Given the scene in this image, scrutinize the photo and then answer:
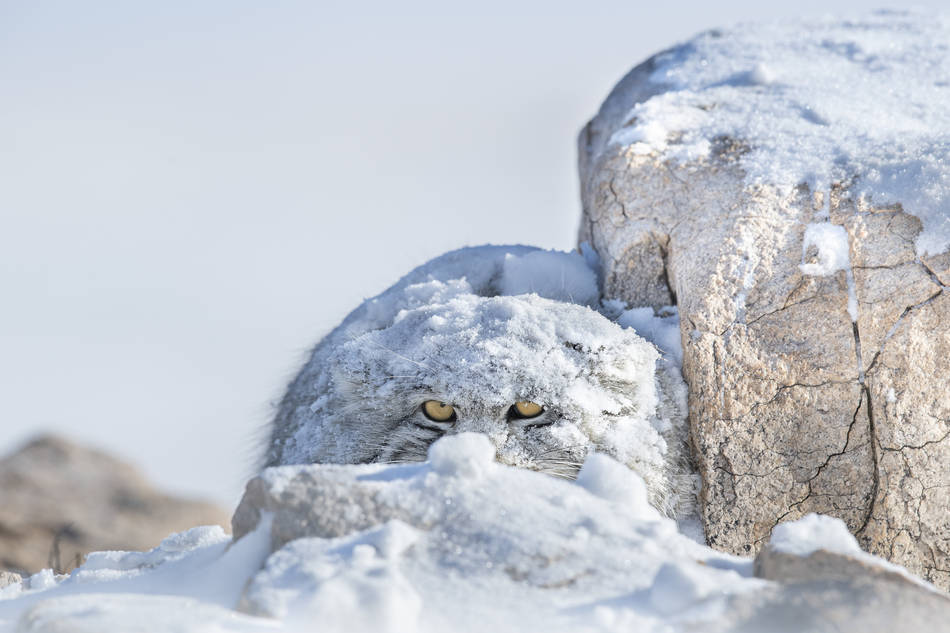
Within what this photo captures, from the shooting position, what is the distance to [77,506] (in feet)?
28.5

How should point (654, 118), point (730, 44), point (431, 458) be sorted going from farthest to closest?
point (730, 44), point (654, 118), point (431, 458)

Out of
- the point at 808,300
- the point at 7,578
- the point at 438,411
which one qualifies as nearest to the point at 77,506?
the point at 7,578

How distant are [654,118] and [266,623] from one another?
254cm

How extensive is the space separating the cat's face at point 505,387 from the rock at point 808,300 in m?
0.26

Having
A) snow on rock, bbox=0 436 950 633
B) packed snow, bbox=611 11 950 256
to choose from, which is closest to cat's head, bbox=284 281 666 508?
snow on rock, bbox=0 436 950 633

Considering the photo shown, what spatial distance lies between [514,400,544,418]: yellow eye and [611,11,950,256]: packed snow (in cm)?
114

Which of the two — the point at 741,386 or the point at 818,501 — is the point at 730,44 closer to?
the point at 741,386

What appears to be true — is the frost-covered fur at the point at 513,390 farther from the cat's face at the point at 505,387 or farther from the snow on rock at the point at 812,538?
the snow on rock at the point at 812,538

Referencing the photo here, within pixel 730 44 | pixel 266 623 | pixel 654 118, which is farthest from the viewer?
pixel 730 44

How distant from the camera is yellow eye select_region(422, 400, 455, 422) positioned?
283 centimetres

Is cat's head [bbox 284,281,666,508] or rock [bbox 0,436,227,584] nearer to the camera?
cat's head [bbox 284,281,666,508]

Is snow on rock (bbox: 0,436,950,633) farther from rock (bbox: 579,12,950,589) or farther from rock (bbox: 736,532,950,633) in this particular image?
rock (bbox: 579,12,950,589)

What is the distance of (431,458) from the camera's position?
1.92 m

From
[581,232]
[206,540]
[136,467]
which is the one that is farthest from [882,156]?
[136,467]
